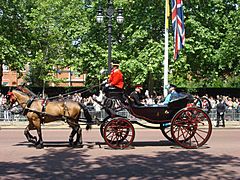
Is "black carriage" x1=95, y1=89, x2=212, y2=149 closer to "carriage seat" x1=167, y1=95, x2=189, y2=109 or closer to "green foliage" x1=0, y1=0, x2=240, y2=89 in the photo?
"carriage seat" x1=167, y1=95, x2=189, y2=109

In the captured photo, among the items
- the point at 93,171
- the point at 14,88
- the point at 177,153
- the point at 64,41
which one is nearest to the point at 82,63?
the point at 64,41

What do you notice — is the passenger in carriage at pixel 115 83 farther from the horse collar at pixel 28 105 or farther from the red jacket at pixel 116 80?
the horse collar at pixel 28 105

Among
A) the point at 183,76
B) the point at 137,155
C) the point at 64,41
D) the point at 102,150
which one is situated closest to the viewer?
the point at 137,155

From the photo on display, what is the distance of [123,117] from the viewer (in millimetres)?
13055

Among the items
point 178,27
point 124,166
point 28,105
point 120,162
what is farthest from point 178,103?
point 178,27

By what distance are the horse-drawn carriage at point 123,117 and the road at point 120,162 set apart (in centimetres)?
44

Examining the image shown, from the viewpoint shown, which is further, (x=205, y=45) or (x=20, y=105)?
(x=205, y=45)

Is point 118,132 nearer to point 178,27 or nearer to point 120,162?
point 120,162

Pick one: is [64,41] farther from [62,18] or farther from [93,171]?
[93,171]

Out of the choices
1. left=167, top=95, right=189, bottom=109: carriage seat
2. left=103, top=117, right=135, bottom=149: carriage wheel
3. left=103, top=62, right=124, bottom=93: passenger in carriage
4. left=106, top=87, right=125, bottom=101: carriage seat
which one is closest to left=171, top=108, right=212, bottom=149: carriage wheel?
left=167, top=95, right=189, bottom=109: carriage seat

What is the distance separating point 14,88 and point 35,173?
532cm

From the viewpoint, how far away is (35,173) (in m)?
9.38

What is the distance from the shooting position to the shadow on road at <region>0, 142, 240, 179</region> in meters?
9.16

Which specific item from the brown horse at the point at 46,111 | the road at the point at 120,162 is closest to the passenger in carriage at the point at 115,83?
the brown horse at the point at 46,111
